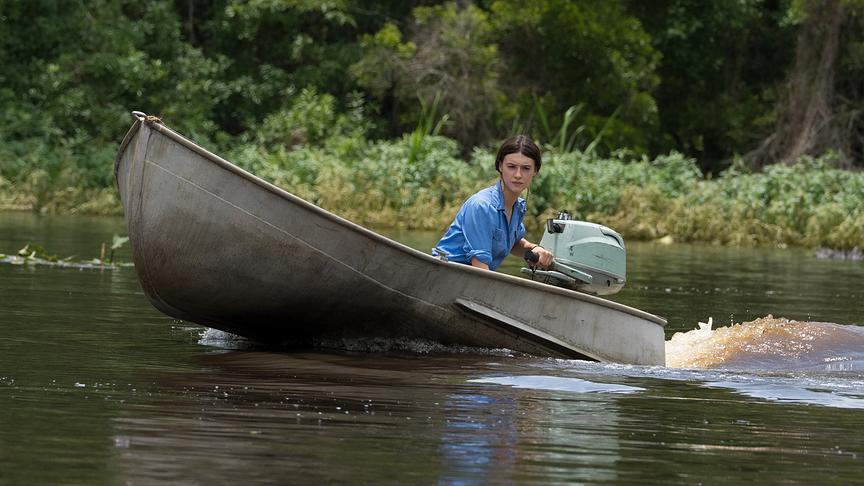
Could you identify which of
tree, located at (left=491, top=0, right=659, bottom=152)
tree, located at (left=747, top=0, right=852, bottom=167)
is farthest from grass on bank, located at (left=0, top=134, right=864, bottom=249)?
tree, located at (left=491, top=0, right=659, bottom=152)

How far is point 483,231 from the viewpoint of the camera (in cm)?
846

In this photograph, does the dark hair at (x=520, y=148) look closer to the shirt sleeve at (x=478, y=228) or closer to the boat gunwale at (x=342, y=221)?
the shirt sleeve at (x=478, y=228)

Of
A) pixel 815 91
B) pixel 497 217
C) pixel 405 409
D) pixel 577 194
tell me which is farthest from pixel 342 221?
pixel 815 91

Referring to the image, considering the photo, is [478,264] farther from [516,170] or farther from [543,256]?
[516,170]

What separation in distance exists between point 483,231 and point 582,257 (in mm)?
593

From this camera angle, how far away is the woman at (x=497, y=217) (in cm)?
836

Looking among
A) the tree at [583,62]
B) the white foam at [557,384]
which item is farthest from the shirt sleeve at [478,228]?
the tree at [583,62]

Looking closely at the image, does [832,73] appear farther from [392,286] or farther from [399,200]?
[392,286]

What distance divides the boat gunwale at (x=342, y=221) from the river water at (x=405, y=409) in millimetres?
347

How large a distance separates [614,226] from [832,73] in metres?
7.12

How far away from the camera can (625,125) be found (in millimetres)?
30609

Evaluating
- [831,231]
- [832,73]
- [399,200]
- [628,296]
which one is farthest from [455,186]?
[628,296]

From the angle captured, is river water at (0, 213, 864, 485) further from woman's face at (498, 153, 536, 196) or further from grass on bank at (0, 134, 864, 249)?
grass on bank at (0, 134, 864, 249)

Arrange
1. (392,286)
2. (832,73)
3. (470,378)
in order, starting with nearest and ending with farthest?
(470,378) < (392,286) < (832,73)
